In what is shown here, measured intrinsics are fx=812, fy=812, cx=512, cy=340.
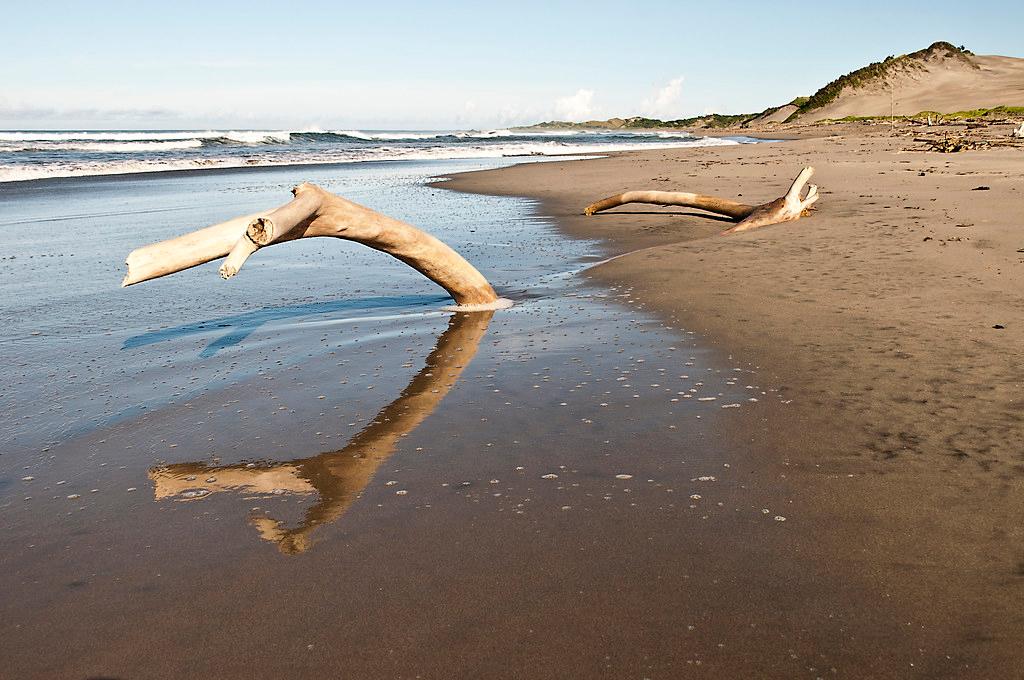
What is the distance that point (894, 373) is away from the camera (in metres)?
3.92

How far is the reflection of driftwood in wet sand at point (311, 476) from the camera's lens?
8.76 ft

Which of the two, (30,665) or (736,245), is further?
(736,245)

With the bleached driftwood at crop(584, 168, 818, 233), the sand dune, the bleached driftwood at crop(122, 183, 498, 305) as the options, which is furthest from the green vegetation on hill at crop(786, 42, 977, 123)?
the bleached driftwood at crop(122, 183, 498, 305)

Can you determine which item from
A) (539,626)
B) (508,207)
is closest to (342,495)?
(539,626)

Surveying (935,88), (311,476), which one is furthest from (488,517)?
(935,88)

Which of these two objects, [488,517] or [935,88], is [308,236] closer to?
[488,517]

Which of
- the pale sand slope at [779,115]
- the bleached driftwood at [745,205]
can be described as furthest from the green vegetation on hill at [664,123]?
the bleached driftwood at [745,205]

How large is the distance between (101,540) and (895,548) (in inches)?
96.4

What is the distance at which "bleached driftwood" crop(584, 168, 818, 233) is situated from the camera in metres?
9.28

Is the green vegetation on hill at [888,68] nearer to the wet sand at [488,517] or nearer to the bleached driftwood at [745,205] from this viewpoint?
the bleached driftwood at [745,205]

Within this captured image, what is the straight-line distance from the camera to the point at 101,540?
2.59 meters

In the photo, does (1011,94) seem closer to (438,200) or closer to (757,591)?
(438,200)

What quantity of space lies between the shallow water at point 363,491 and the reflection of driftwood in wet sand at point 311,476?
0.01 meters

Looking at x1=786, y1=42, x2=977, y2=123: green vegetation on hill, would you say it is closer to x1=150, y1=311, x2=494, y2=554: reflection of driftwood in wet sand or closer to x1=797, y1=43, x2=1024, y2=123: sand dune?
x1=797, y1=43, x2=1024, y2=123: sand dune
